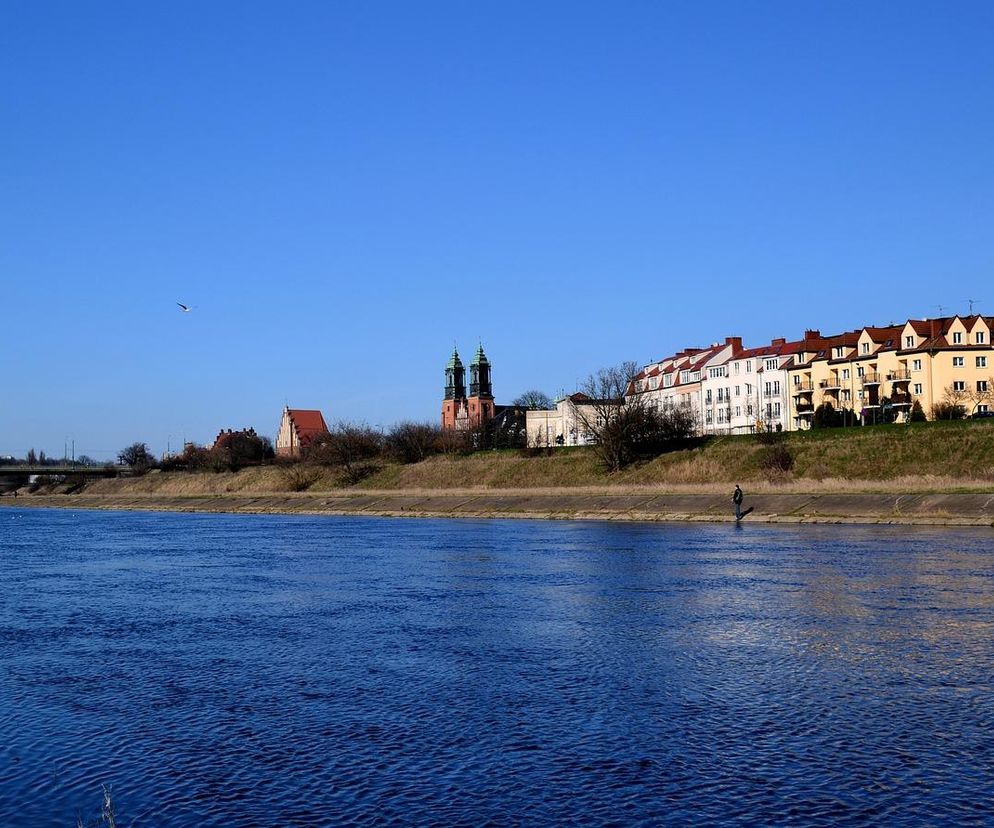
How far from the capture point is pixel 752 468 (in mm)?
86562

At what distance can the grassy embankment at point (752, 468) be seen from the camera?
7169cm

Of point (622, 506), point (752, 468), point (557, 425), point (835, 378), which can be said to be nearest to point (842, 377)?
point (835, 378)

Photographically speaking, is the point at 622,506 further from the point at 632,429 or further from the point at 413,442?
the point at 413,442

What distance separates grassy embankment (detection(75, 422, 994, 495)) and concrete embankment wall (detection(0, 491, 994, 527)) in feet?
10.5

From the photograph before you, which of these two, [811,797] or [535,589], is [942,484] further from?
[811,797]

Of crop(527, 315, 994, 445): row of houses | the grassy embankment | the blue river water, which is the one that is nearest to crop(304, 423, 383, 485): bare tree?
the grassy embankment

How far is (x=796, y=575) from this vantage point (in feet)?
119

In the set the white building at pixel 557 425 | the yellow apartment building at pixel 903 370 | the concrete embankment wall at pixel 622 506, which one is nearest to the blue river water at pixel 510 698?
the concrete embankment wall at pixel 622 506

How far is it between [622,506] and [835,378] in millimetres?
49921

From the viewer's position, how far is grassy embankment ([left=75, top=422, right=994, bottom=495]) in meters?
71.7

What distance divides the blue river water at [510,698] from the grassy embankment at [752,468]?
3563 centimetres

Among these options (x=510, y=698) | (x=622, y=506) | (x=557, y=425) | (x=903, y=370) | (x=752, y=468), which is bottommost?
(x=510, y=698)

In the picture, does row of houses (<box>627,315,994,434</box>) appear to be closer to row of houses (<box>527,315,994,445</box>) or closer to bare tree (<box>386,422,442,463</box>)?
row of houses (<box>527,315,994,445</box>)

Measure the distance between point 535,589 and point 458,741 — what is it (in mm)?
18817
